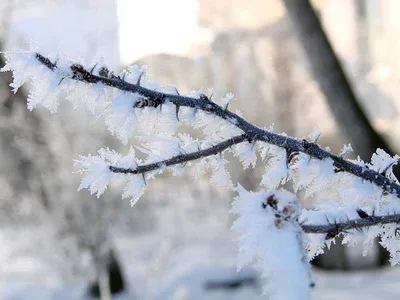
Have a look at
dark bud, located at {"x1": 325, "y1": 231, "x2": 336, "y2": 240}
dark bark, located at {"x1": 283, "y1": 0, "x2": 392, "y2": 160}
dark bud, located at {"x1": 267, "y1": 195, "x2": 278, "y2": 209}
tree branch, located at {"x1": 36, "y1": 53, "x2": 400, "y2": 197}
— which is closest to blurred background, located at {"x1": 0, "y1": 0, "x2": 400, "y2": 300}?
dark bark, located at {"x1": 283, "y1": 0, "x2": 392, "y2": 160}

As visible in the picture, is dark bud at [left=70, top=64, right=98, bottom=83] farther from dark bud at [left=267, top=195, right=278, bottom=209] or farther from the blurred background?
the blurred background

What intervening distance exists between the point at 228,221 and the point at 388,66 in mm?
4997

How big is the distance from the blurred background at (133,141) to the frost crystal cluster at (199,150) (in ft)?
12.1

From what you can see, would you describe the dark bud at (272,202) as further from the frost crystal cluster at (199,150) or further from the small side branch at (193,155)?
the small side branch at (193,155)

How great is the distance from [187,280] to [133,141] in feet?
8.49

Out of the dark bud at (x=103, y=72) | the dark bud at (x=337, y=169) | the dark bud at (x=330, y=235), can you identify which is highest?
the dark bud at (x=103, y=72)

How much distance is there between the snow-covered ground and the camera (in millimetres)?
7039

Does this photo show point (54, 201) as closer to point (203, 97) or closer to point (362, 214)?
point (203, 97)

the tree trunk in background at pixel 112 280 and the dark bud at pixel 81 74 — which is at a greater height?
the tree trunk in background at pixel 112 280

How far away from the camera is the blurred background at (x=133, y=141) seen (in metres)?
5.89

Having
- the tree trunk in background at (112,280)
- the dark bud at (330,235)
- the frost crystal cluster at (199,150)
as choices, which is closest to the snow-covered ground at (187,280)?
the tree trunk in background at (112,280)

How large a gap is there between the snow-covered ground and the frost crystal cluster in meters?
5.54

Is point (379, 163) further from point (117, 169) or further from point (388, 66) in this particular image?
point (388, 66)

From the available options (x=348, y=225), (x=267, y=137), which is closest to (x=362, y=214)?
(x=348, y=225)
